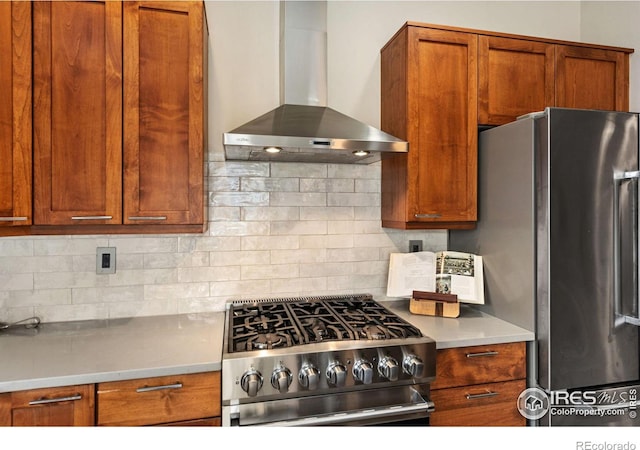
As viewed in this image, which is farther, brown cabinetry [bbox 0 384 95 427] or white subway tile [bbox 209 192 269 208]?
white subway tile [bbox 209 192 269 208]

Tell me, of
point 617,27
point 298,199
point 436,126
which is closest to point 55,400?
point 298,199

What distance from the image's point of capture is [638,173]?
68.0 inches

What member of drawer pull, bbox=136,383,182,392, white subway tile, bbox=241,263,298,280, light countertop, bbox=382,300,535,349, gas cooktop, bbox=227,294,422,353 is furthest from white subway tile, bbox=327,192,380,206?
drawer pull, bbox=136,383,182,392

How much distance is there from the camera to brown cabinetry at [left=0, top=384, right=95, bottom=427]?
132 centimetres

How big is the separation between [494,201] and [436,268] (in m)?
0.51

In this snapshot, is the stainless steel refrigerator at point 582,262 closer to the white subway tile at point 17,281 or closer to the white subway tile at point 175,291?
the white subway tile at point 175,291

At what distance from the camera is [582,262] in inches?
69.2

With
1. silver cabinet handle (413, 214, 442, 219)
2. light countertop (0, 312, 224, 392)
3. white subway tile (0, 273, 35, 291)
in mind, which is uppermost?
silver cabinet handle (413, 214, 442, 219)

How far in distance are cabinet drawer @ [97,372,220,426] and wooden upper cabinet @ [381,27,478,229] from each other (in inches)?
51.7

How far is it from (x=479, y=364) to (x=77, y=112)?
217cm
